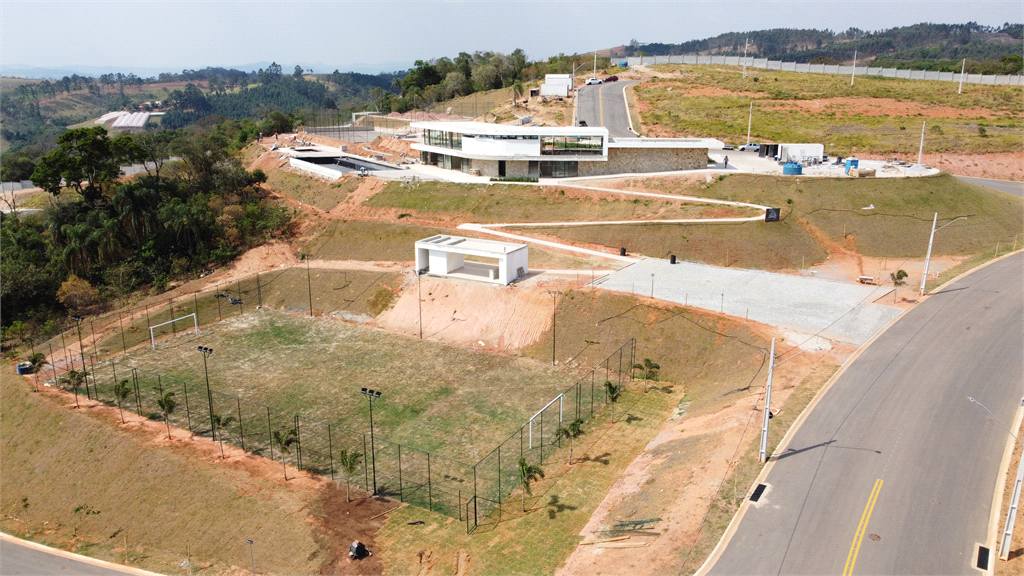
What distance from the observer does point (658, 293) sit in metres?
50.7

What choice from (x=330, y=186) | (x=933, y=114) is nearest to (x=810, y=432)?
(x=330, y=186)

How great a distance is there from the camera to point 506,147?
3007 inches

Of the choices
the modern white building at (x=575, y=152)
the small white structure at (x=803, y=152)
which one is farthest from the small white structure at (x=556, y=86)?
the small white structure at (x=803, y=152)

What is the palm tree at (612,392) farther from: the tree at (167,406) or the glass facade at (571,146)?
the glass facade at (571,146)

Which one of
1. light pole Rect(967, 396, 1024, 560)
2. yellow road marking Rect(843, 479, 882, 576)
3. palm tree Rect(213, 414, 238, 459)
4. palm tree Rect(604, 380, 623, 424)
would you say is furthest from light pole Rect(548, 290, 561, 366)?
light pole Rect(967, 396, 1024, 560)

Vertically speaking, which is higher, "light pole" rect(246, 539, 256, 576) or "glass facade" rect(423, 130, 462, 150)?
"glass facade" rect(423, 130, 462, 150)

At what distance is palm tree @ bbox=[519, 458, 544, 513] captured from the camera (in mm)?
32312

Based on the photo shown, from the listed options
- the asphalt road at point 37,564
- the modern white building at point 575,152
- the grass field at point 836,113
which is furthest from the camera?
the grass field at point 836,113

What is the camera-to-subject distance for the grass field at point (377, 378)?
39469 millimetres

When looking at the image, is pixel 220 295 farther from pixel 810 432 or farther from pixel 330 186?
pixel 810 432

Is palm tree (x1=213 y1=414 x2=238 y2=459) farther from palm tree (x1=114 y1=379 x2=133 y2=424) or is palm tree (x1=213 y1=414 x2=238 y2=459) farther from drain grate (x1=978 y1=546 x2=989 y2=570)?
drain grate (x1=978 y1=546 x2=989 y2=570)

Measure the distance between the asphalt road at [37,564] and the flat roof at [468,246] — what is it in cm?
3421

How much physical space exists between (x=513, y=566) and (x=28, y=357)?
44.2 m

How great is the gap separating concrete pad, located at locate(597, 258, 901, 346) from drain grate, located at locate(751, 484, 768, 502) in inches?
678
